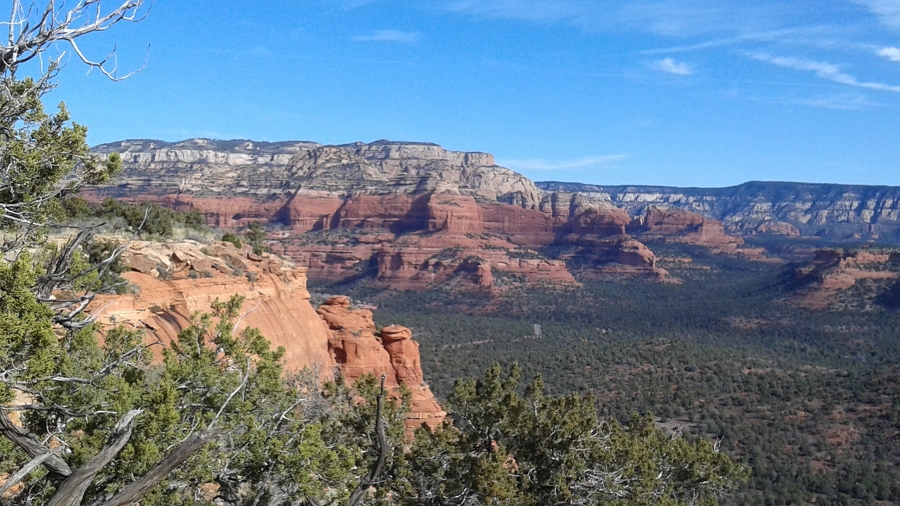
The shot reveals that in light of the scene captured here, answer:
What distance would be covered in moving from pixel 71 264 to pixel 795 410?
38.7 metres

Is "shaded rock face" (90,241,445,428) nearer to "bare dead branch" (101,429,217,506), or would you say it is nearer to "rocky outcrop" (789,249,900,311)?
"bare dead branch" (101,429,217,506)

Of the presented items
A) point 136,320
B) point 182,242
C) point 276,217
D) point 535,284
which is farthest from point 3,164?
point 276,217

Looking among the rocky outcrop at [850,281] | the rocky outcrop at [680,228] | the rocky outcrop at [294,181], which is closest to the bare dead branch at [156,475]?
the rocky outcrop at [850,281]

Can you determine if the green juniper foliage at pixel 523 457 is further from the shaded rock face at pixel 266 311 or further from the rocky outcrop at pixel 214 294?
the rocky outcrop at pixel 214 294

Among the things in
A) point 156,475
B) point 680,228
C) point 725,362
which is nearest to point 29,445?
point 156,475

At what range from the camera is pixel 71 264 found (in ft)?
25.5

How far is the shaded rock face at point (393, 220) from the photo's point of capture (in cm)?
11031

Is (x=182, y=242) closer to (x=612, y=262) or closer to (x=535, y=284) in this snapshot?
(x=535, y=284)

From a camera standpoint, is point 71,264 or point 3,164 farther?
point 71,264

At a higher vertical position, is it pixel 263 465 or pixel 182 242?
pixel 182 242

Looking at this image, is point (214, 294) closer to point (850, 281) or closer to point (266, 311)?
point (266, 311)

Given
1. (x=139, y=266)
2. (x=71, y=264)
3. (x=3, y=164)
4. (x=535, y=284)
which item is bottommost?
(x=535, y=284)

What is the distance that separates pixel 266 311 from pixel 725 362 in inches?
1409

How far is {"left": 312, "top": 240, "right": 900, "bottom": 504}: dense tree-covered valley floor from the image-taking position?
31453 millimetres
